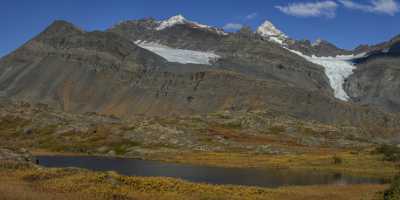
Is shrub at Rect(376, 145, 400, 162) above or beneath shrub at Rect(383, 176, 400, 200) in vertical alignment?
beneath

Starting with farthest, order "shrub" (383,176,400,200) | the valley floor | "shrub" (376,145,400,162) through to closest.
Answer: "shrub" (376,145,400,162) → "shrub" (383,176,400,200) → the valley floor

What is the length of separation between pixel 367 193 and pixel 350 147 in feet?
416

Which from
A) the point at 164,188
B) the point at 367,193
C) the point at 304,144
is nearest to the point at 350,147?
the point at 304,144

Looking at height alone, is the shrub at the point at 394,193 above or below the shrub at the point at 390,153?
above

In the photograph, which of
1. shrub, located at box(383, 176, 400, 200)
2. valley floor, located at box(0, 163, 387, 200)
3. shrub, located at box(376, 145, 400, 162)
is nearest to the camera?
valley floor, located at box(0, 163, 387, 200)

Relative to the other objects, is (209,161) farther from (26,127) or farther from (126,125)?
(26,127)

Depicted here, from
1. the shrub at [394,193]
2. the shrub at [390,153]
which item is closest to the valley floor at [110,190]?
the shrub at [394,193]

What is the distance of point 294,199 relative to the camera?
169ft

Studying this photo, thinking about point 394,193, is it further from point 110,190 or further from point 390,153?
point 390,153

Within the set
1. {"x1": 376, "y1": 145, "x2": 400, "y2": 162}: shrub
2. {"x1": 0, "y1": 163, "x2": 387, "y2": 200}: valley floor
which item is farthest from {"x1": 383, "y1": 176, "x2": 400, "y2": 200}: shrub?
{"x1": 376, "y1": 145, "x2": 400, "y2": 162}: shrub

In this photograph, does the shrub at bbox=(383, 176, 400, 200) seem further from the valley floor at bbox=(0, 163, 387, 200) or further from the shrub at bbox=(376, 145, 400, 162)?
the shrub at bbox=(376, 145, 400, 162)

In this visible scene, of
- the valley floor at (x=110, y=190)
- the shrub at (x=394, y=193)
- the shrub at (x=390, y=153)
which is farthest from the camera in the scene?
the shrub at (x=390, y=153)

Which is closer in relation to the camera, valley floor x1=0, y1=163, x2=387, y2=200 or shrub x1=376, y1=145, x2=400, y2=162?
valley floor x1=0, y1=163, x2=387, y2=200

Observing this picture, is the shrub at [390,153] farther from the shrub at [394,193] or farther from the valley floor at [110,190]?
the shrub at [394,193]
